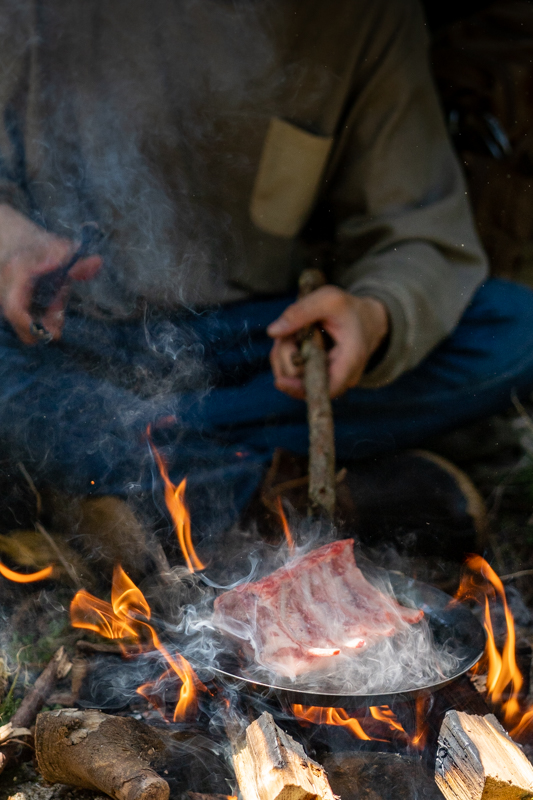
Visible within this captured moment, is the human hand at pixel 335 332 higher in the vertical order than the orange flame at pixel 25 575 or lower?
higher

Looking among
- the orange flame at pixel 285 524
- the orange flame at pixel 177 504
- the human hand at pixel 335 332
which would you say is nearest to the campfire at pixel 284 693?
the orange flame at pixel 285 524

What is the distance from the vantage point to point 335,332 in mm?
3102

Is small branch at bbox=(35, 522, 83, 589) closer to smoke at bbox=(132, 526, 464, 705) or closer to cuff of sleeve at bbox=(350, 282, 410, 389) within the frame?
smoke at bbox=(132, 526, 464, 705)

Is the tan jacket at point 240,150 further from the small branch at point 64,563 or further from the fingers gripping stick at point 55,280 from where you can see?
the small branch at point 64,563

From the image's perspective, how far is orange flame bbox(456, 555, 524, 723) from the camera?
2.45 metres

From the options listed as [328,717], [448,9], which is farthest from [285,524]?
[448,9]

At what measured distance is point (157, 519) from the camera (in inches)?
123

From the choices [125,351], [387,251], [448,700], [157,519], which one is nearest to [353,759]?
[448,700]

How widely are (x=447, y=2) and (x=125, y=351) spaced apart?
6.98 ft

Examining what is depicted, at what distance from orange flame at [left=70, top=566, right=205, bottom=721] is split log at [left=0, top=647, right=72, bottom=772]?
0.55 ft

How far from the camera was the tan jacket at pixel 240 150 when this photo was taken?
2662 millimetres

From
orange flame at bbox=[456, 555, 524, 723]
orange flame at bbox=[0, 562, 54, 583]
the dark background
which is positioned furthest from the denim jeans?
the dark background

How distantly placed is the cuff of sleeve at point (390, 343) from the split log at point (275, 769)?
190cm

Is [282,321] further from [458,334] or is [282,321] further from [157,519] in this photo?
[157,519]
